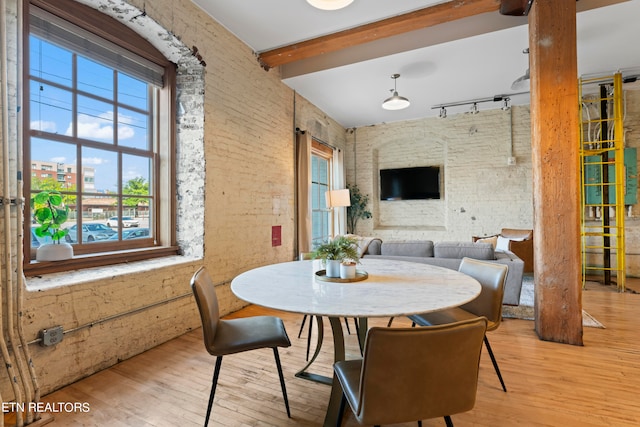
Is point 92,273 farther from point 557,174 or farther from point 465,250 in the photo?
point 557,174

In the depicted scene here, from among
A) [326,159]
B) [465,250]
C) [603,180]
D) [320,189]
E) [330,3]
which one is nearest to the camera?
[330,3]

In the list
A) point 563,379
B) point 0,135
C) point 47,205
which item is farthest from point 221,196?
point 563,379

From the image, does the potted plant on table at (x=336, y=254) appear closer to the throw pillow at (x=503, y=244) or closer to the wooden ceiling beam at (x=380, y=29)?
the wooden ceiling beam at (x=380, y=29)

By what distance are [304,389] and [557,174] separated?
9.02ft

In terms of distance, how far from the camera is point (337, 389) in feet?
5.52

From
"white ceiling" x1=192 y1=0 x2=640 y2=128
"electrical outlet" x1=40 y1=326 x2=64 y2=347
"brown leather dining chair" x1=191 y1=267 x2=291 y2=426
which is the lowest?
"electrical outlet" x1=40 y1=326 x2=64 y2=347

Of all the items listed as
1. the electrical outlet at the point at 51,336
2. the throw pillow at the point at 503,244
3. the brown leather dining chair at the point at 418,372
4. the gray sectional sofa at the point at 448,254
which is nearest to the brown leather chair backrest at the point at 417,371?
the brown leather dining chair at the point at 418,372

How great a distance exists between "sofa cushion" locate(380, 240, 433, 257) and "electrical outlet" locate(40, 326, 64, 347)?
2998 mm

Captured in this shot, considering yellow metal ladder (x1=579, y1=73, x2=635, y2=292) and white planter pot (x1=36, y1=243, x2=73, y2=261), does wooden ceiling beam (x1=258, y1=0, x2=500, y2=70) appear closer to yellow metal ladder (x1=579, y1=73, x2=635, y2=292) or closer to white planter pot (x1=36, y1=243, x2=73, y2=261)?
yellow metal ladder (x1=579, y1=73, x2=635, y2=292)

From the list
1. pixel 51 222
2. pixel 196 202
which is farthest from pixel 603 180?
pixel 51 222

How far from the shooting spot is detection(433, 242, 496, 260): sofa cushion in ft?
11.0

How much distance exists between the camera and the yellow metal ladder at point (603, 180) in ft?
14.6

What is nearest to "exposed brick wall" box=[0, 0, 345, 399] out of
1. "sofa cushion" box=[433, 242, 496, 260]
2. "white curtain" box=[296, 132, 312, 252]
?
"white curtain" box=[296, 132, 312, 252]

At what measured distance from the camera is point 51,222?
2158 millimetres
